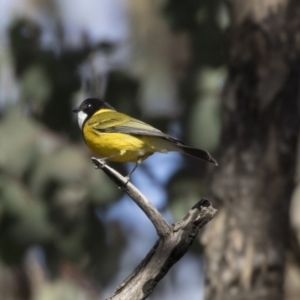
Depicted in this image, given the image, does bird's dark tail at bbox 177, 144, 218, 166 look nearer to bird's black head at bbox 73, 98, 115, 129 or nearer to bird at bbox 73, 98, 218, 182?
bird at bbox 73, 98, 218, 182

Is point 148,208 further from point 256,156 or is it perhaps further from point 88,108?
point 256,156

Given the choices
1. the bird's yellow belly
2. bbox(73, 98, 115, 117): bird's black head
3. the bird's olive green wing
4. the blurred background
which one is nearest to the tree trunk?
the blurred background

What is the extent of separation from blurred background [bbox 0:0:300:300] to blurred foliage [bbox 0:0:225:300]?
0.4 inches

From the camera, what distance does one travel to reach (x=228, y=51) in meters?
4.99

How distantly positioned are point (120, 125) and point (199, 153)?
478mm

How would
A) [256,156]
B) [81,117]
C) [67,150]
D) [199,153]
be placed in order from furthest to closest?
[67,150], [256,156], [81,117], [199,153]

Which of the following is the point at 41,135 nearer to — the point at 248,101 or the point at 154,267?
the point at 248,101

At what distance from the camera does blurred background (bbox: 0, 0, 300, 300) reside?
15.8 ft

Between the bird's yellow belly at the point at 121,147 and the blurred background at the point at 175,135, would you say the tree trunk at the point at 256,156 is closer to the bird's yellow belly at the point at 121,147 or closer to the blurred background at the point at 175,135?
the blurred background at the point at 175,135

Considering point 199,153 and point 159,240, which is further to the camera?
point 199,153

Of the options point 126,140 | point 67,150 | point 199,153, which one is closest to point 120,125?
point 126,140

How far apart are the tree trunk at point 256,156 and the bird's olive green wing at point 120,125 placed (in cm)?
173

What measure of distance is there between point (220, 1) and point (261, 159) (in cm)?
165

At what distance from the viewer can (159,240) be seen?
8.21 ft
